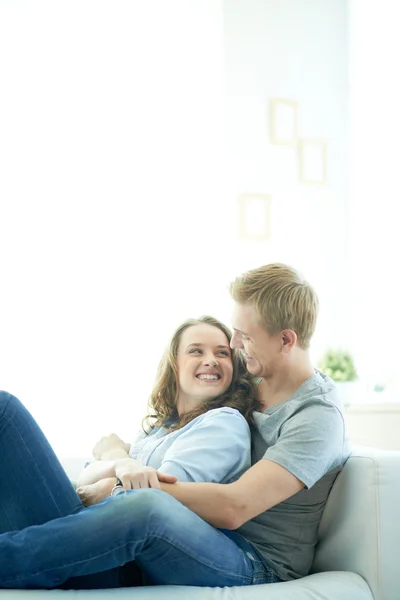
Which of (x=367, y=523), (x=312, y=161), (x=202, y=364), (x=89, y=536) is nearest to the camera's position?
(x=89, y=536)

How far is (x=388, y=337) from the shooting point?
4.20m

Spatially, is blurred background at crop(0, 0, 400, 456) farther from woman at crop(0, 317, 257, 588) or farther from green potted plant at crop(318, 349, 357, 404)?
woman at crop(0, 317, 257, 588)

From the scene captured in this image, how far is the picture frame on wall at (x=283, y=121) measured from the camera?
4.32 m

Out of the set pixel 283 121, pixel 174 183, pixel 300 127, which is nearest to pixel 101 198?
pixel 174 183

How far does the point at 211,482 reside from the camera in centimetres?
175

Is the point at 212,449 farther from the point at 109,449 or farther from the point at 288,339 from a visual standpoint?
the point at 109,449

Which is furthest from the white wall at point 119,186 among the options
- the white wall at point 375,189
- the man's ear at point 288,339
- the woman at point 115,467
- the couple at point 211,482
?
the man's ear at point 288,339

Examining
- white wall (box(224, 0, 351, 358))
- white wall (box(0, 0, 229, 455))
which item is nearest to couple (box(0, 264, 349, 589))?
white wall (box(0, 0, 229, 455))

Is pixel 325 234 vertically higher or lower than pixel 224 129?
lower

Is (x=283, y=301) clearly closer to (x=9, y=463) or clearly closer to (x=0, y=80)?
(x=9, y=463)

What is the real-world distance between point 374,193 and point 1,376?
2.29 meters

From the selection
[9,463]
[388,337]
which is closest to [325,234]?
[388,337]

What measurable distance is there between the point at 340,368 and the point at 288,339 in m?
2.08

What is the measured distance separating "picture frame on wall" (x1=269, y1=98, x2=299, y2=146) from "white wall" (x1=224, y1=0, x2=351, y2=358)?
41 mm
